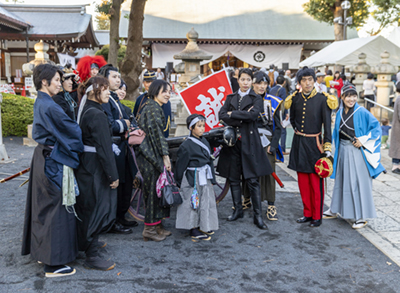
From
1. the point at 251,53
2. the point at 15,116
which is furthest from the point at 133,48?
the point at 251,53

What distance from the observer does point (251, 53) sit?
2353cm

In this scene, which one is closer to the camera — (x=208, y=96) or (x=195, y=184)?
(x=195, y=184)

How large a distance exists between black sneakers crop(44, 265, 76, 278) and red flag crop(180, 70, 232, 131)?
245 cm

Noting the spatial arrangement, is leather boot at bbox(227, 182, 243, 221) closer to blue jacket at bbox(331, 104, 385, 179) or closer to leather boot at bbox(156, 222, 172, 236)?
leather boot at bbox(156, 222, 172, 236)

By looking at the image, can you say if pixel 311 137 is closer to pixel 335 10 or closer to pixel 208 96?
pixel 208 96

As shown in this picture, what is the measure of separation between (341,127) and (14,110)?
8.03 metres

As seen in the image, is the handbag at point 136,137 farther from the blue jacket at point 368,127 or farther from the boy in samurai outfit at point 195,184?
the blue jacket at point 368,127

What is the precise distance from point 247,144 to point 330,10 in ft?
73.6

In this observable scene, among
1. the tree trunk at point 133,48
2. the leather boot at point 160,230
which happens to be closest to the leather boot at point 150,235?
the leather boot at point 160,230

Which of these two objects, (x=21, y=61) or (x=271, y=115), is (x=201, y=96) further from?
(x=21, y=61)

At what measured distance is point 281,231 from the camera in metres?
4.28

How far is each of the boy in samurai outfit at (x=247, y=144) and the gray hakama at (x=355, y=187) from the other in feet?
3.11

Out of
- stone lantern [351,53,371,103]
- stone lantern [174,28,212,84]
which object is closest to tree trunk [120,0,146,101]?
stone lantern [174,28,212,84]

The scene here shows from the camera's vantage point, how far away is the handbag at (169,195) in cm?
379
